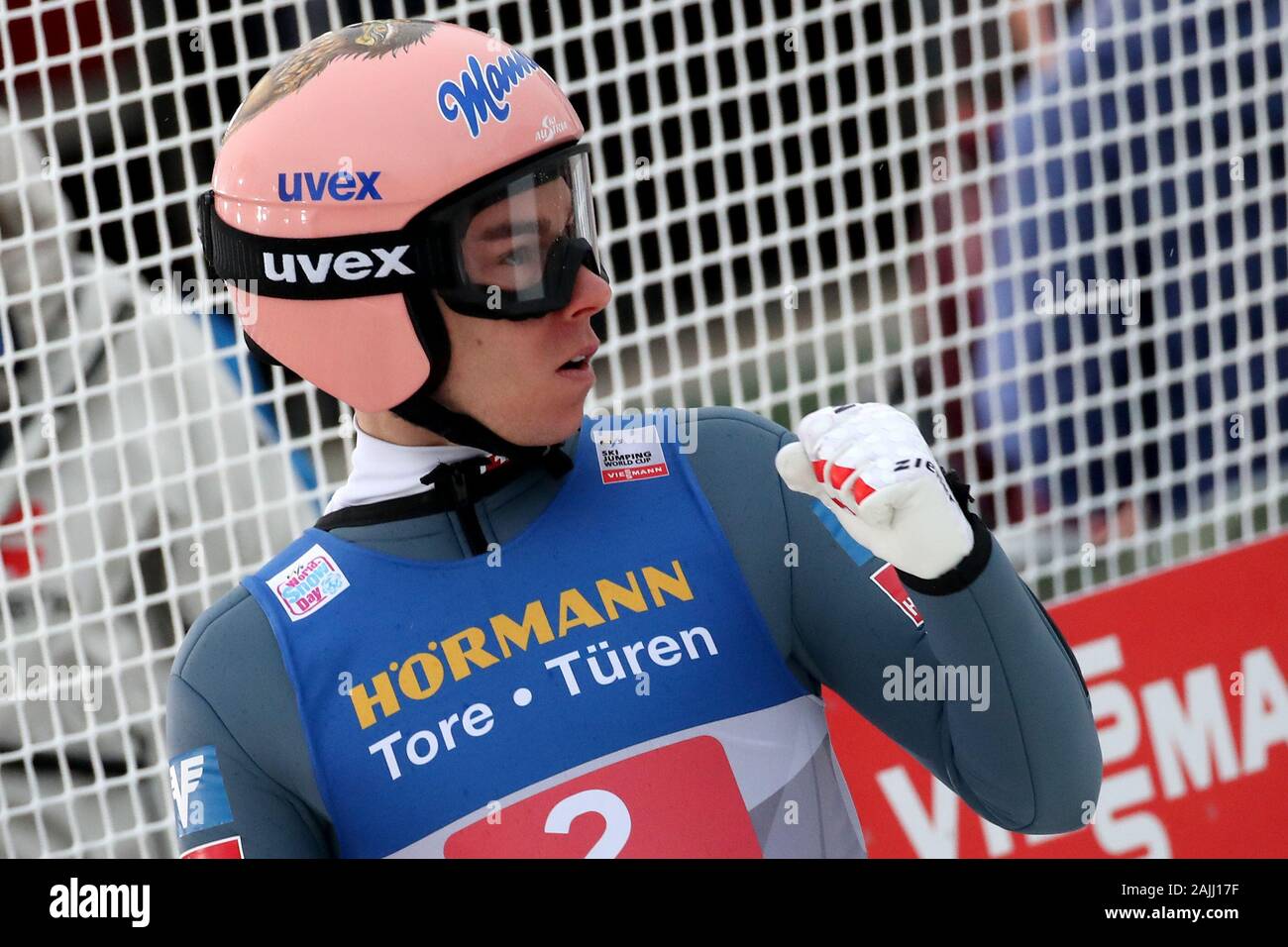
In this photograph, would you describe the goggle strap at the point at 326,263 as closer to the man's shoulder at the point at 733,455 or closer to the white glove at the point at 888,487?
the man's shoulder at the point at 733,455

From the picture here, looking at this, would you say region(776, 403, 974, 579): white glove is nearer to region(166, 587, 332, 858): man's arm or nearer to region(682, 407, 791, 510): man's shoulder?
region(682, 407, 791, 510): man's shoulder

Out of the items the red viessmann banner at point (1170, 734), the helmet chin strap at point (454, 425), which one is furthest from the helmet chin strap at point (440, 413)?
the red viessmann banner at point (1170, 734)

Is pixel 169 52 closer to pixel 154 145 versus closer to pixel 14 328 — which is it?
pixel 154 145

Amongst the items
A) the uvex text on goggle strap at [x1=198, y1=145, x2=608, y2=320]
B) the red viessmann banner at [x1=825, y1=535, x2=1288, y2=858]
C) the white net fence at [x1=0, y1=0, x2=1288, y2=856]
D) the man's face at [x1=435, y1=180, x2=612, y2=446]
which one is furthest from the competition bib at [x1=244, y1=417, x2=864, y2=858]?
the white net fence at [x1=0, y1=0, x2=1288, y2=856]

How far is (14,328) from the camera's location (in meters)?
3.60

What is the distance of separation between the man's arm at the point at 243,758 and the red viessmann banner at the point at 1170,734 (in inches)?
71.0

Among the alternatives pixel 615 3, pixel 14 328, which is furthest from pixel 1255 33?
pixel 14 328

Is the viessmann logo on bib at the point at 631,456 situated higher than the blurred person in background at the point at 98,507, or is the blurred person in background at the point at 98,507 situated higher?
the viessmann logo on bib at the point at 631,456

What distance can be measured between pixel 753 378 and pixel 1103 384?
85 centimetres

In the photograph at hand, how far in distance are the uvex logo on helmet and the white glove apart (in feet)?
1.64

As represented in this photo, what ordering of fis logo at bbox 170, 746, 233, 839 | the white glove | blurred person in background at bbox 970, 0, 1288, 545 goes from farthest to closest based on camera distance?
1. blurred person in background at bbox 970, 0, 1288, 545
2. fis logo at bbox 170, 746, 233, 839
3. the white glove

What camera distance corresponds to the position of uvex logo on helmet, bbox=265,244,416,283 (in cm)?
181

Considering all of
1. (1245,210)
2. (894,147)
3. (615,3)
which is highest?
(615,3)

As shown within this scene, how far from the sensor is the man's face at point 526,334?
1.80 meters
